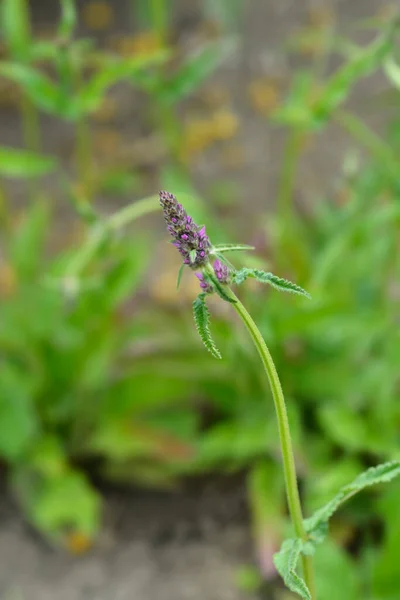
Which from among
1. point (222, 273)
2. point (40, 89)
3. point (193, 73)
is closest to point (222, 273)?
point (222, 273)

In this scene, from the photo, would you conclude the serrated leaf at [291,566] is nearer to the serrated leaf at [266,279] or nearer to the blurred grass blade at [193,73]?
the serrated leaf at [266,279]

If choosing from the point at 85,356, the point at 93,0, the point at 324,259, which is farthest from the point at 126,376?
the point at 93,0

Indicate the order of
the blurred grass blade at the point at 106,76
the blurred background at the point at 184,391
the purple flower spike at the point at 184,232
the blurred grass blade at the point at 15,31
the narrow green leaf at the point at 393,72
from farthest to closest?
1. the blurred grass blade at the point at 15,31
2. the blurred background at the point at 184,391
3. the blurred grass blade at the point at 106,76
4. the narrow green leaf at the point at 393,72
5. the purple flower spike at the point at 184,232

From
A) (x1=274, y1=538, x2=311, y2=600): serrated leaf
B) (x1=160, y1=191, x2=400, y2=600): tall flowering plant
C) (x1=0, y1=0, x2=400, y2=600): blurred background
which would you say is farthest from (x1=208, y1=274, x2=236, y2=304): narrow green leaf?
(x1=0, y1=0, x2=400, y2=600): blurred background

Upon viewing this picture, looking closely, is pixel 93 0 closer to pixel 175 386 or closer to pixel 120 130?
pixel 120 130

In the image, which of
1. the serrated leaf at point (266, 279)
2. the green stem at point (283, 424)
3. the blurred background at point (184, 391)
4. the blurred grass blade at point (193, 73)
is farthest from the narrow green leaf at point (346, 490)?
the blurred grass blade at point (193, 73)

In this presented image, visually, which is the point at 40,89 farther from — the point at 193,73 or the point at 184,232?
the point at 184,232
